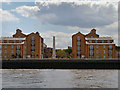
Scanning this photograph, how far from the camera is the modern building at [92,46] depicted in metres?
79.3

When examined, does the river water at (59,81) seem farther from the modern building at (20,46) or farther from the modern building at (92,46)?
the modern building at (20,46)

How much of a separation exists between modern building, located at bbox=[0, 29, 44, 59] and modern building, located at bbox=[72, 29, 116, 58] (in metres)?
14.8

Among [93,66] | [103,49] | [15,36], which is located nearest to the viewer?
[93,66]

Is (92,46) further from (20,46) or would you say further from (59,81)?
(59,81)

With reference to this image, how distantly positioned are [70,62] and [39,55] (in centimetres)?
2505

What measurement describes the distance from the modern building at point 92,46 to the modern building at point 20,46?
584 inches

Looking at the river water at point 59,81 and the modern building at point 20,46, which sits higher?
the modern building at point 20,46

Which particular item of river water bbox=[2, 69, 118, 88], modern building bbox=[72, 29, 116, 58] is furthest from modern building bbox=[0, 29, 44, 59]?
river water bbox=[2, 69, 118, 88]

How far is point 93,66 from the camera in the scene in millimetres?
60750

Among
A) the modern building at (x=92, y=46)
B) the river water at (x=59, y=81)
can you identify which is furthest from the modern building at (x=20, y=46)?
the river water at (x=59, y=81)

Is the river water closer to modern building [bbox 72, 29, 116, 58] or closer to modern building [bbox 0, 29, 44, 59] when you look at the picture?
modern building [bbox 72, 29, 116, 58]

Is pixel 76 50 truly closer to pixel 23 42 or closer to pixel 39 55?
pixel 39 55

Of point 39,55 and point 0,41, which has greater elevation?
point 0,41

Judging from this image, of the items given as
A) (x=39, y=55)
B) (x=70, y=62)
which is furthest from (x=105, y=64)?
(x=39, y=55)
